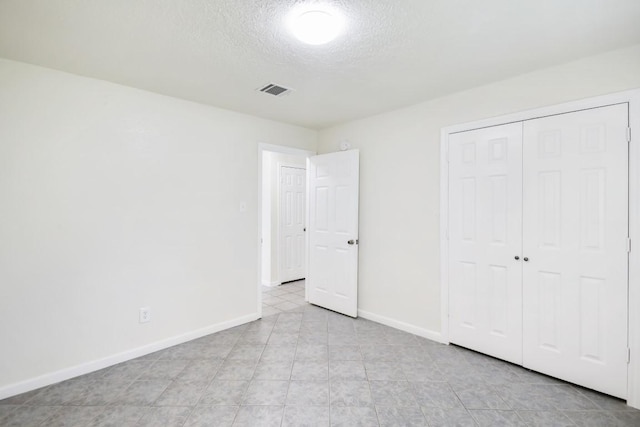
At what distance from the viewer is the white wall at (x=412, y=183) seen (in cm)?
245

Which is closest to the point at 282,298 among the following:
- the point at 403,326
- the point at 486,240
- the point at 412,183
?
the point at 403,326

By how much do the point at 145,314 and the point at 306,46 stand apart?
263 cm

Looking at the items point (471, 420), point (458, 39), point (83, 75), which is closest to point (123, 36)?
point (83, 75)

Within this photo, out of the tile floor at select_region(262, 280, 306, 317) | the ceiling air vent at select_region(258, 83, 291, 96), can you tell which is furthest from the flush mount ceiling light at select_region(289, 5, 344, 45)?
the tile floor at select_region(262, 280, 306, 317)

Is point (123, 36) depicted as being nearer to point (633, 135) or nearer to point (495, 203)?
A: point (495, 203)

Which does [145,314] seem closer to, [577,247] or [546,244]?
[546,244]

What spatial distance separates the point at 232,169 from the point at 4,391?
246 cm

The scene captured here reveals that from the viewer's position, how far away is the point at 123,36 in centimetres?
191

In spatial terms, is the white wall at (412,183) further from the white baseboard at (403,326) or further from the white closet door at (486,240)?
the white closet door at (486,240)

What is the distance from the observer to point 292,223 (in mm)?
5359

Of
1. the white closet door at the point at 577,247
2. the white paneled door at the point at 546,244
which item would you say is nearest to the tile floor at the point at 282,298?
the white paneled door at the point at 546,244

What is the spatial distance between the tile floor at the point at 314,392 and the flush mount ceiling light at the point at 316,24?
2319 mm

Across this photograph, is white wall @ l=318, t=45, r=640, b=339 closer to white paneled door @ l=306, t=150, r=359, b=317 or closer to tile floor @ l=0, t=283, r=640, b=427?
white paneled door @ l=306, t=150, r=359, b=317

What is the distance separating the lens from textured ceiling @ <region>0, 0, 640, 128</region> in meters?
1.64
